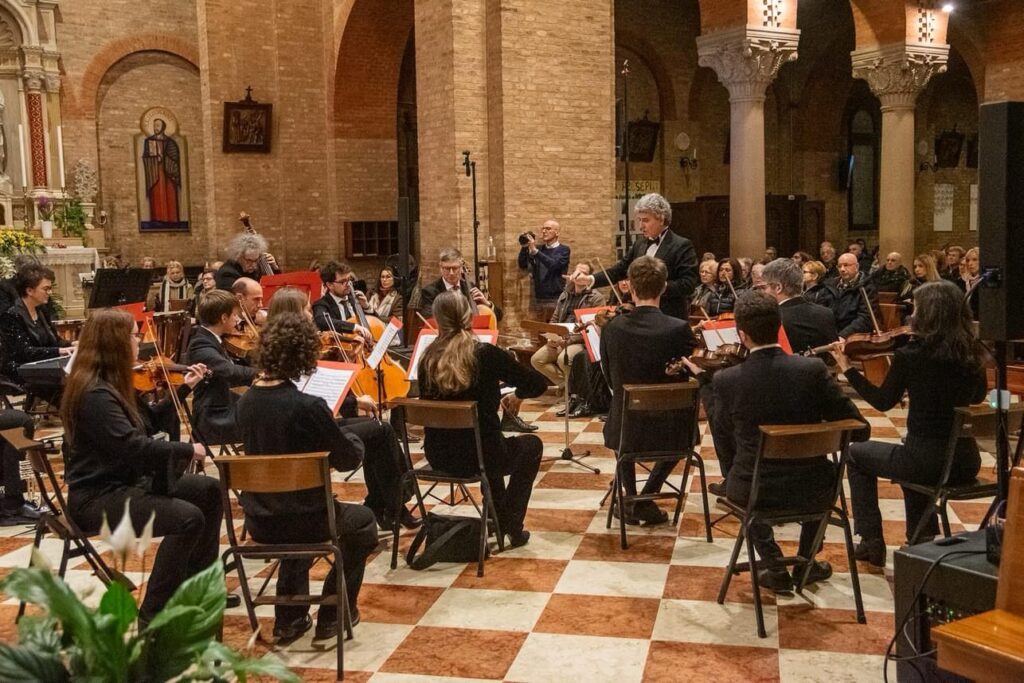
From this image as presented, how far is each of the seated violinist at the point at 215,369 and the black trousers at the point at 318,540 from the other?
4.47 feet

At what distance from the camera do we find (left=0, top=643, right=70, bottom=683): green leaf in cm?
153

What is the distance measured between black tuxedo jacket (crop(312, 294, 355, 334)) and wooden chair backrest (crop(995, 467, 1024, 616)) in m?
5.10

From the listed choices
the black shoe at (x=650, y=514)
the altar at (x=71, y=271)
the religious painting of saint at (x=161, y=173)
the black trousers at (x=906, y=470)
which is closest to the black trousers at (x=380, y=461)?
the black shoe at (x=650, y=514)

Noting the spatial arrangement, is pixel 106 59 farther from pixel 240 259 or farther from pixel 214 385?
pixel 214 385

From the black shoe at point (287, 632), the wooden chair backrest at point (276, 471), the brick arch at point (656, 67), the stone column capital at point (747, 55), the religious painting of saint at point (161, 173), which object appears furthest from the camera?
the brick arch at point (656, 67)

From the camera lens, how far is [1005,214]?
3.11 m

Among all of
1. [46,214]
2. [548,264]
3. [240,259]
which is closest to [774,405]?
[240,259]

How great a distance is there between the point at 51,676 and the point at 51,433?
7701 millimetres

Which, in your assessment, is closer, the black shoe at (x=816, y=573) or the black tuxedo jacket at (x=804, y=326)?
the black shoe at (x=816, y=573)

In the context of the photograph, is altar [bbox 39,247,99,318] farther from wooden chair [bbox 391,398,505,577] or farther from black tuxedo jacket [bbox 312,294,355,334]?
wooden chair [bbox 391,398,505,577]

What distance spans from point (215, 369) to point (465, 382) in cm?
140

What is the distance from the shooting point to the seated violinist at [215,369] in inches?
208

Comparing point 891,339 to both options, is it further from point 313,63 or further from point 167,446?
point 313,63

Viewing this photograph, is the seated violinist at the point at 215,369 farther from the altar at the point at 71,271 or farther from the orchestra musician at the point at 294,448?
the altar at the point at 71,271
